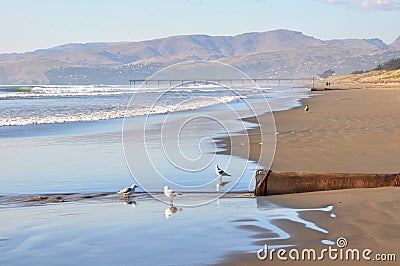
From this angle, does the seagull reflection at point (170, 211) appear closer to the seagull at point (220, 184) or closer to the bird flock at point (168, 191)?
the bird flock at point (168, 191)

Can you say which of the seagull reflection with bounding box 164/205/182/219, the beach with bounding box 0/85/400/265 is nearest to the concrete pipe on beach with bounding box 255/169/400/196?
the beach with bounding box 0/85/400/265

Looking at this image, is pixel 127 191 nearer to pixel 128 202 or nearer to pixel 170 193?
pixel 128 202

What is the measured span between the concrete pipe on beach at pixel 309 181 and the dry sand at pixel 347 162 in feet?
0.61

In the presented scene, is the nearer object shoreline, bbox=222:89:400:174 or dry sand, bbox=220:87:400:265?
dry sand, bbox=220:87:400:265

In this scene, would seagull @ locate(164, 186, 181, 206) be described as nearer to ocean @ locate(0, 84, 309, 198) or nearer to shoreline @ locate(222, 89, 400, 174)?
ocean @ locate(0, 84, 309, 198)

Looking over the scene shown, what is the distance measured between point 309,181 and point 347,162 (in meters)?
3.28

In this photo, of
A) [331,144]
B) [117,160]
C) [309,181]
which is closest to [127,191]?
[309,181]

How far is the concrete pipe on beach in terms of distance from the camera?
861 cm

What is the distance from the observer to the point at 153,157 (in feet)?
44.4

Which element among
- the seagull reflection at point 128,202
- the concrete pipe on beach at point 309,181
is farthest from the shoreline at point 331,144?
the seagull reflection at point 128,202

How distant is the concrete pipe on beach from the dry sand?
19 centimetres

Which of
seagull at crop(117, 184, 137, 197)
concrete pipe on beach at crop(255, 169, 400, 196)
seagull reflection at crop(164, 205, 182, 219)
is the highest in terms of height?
concrete pipe on beach at crop(255, 169, 400, 196)

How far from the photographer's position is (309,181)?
8.80 m

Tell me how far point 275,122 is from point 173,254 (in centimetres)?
1758
